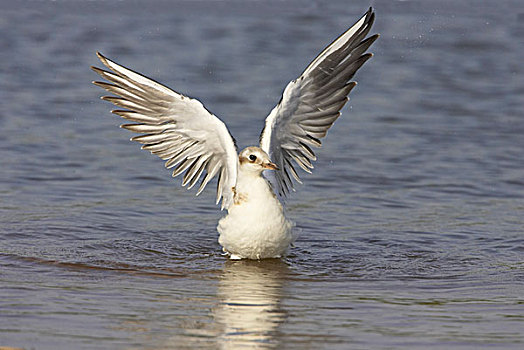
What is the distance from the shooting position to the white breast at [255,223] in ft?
26.5

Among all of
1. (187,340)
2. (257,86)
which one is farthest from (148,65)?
(187,340)

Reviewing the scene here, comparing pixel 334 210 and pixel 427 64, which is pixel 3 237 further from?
pixel 427 64

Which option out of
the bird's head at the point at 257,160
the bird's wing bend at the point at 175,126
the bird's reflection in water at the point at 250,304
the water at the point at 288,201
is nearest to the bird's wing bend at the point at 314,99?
the bird's head at the point at 257,160

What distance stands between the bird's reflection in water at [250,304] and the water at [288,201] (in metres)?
0.03

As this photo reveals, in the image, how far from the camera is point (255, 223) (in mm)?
8062

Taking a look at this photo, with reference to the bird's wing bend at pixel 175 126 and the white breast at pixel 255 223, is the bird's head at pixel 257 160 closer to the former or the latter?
the white breast at pixel 255 223

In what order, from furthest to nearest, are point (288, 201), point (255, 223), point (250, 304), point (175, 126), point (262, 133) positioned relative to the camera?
point (288, 201) → point (262, 133) → point (175, 126) → point (255, 223) → point (250, 304)

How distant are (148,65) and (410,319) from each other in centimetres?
1128

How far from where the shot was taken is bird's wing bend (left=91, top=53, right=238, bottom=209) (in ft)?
26.8

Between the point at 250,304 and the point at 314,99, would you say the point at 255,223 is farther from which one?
the point at 250,304

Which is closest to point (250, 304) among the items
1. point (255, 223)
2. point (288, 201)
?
point (255, 223)

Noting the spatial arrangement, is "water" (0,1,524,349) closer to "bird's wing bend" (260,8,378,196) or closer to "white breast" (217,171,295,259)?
"white breast" (217,171,295,259)

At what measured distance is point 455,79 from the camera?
16312 millimetres

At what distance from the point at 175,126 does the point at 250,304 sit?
221 cm
